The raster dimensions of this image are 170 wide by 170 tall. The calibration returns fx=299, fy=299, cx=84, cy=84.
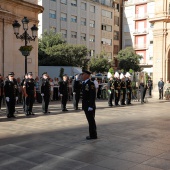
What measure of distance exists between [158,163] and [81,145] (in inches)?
83.7

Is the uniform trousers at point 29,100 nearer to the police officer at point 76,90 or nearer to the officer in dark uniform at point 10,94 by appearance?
the officer in dark uniform at point 10,94

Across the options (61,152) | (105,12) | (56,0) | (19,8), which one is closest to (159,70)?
(19,8)

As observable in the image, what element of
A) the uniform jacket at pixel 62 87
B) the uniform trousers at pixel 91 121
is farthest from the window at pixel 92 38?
the uniform trousers at pixel 91 121

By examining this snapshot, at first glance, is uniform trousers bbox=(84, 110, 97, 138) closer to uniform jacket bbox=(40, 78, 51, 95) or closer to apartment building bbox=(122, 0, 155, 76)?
uniform jacket bbox=(40, 78, 51, 95)

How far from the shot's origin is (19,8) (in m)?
21.3

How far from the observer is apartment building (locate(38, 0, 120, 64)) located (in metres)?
47.2

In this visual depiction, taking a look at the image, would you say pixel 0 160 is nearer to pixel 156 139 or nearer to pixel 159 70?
pixel 156 139

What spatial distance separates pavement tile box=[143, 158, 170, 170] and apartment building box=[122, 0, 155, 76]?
5174cm

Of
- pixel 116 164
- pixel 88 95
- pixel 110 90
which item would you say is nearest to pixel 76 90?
pixel 110 90

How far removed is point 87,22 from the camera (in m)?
52.8

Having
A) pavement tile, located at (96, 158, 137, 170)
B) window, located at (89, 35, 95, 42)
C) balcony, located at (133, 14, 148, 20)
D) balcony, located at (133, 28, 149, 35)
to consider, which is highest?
balcony, located at (133, 14, 148, 20)

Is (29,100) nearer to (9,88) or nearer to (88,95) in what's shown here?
(9,88)

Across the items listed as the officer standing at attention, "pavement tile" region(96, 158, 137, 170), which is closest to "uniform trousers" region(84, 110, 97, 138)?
the officer standing at attention

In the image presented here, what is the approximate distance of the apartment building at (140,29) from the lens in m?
57.1
